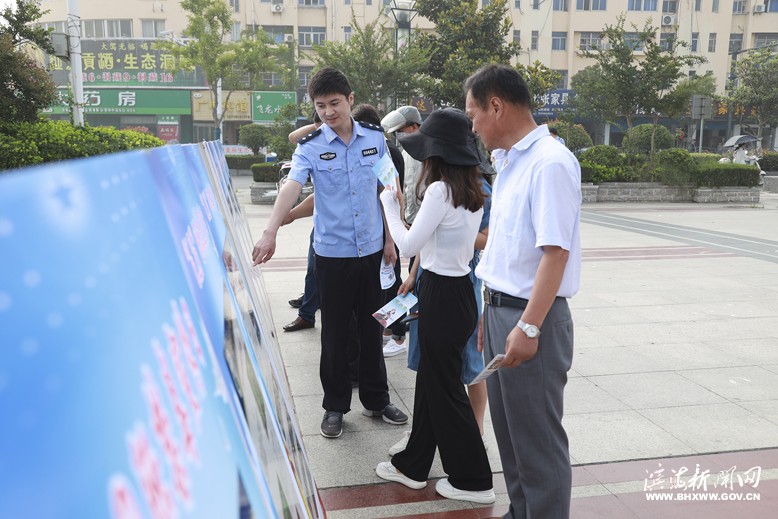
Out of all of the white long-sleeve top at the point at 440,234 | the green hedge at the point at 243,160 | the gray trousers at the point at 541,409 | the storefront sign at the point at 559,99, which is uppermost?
the storefront sign at the point at 559,99

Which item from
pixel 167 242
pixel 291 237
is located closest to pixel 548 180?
pixel 167 242

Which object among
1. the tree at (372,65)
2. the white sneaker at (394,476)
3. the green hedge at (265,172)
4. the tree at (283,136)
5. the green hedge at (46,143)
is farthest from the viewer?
the tree at (283,136)

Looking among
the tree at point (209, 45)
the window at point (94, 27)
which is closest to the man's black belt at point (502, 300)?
the tree at point (209, 45)

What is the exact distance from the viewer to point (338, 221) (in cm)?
339

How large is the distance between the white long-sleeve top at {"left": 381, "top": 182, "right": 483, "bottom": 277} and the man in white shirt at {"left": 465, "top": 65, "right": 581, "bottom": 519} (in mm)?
383

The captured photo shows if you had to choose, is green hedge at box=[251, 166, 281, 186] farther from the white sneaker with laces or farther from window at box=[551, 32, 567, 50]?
window at box=[551, 32, 567, 50]

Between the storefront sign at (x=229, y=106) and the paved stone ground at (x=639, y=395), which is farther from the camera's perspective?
the storefront sign at (x=229, y=106)

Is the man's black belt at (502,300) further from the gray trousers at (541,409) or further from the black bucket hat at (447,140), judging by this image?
the black bucket hat at (447,140)

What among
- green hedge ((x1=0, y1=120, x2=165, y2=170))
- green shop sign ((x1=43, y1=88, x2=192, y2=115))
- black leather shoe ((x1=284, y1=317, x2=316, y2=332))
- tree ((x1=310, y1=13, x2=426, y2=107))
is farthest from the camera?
green shop sign ((x1=43, y1=88, x2=192, y2=115))

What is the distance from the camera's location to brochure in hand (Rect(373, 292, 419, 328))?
2971 millimetres

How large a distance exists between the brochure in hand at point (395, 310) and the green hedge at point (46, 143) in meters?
6.45

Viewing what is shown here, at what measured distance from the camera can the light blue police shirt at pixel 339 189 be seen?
339 cm

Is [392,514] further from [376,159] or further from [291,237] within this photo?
[291,237]

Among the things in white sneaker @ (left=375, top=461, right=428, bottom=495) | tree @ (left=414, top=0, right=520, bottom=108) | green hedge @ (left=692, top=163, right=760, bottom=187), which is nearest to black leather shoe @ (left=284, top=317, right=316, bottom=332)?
white sneaker @ (left=375, top=461, right=428, bottom=495)
